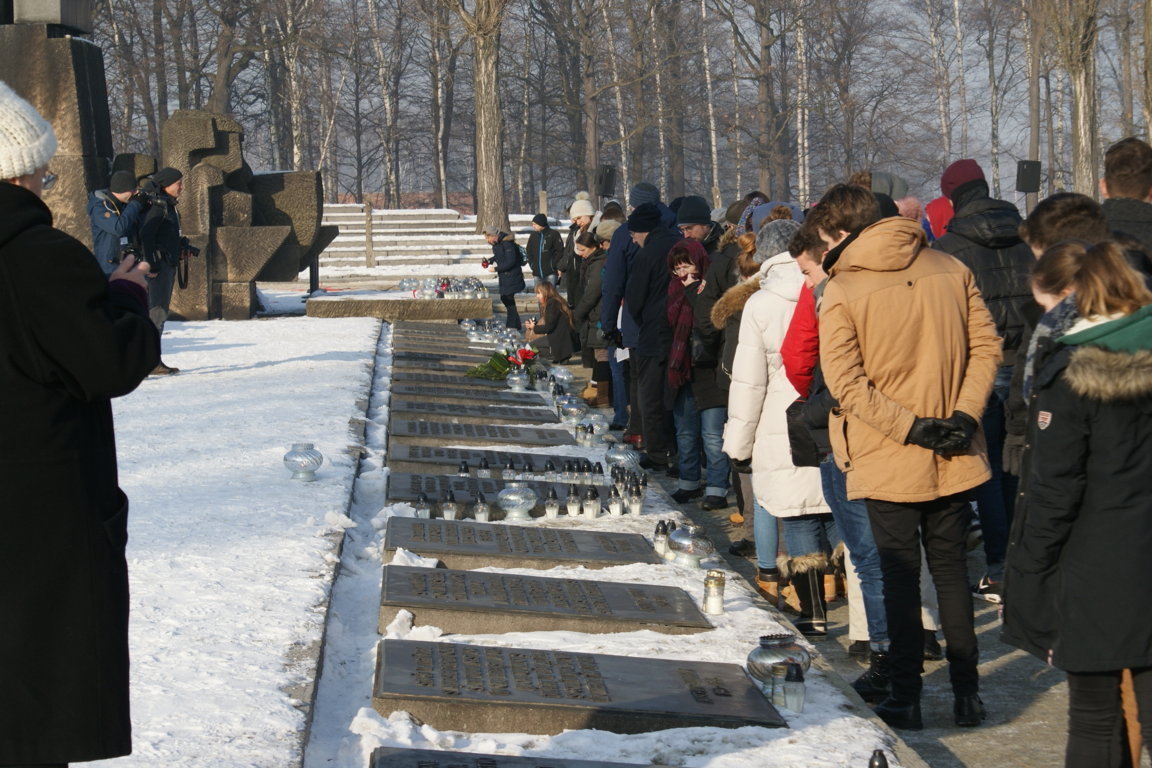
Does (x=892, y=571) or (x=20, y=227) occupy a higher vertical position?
(x=20, y=227)

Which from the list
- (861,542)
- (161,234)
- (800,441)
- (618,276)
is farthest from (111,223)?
(861,542)

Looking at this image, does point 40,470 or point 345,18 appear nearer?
point 40,470

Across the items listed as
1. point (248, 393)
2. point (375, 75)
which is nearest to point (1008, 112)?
point (375, 75)

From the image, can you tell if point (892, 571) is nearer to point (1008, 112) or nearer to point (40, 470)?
point (40, 470)

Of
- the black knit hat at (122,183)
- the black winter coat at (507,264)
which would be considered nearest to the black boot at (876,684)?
the black knit hat at (122,183)

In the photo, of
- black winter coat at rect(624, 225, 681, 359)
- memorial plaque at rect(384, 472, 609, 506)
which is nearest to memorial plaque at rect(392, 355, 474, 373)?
black winter coat at rect(624, 225, 681, 359)

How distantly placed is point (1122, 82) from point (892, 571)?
188 ft

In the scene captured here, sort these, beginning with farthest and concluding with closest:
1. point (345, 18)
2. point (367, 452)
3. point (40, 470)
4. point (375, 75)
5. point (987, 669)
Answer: point (375, 75)
point (345, 18)
point (367, 452)
point (987, 669)
point (40, 470)

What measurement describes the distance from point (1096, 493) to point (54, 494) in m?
2.55

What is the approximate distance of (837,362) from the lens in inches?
193

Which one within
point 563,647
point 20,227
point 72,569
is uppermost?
point 20,227

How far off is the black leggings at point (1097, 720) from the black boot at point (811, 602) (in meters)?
2.38

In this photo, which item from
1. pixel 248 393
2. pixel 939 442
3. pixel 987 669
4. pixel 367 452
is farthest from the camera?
pixel 248 393

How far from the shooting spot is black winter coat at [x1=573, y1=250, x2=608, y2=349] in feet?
38.7
